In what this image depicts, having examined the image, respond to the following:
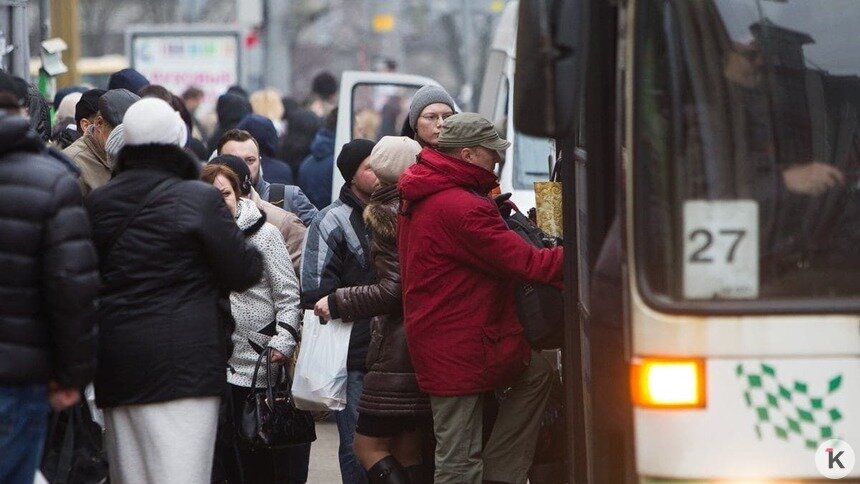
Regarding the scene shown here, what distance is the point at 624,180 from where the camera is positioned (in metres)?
5.04

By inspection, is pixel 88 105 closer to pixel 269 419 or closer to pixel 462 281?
pixel 269 419

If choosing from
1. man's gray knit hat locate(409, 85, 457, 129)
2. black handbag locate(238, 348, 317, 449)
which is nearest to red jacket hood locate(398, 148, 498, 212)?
black handbag locate(238, 348, 317, 449)

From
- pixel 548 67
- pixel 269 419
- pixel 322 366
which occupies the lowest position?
pixel 269 419

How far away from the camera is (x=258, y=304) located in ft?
24.2

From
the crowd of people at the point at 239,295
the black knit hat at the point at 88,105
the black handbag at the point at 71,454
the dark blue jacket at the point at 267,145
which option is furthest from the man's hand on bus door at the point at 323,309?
the dark blue jacket at the point at 267,145

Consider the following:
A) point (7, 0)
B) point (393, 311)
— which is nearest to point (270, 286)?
point (393, 311)

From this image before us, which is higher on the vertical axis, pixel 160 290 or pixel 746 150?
pixel 746 150

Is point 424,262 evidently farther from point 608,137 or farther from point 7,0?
point 7,0

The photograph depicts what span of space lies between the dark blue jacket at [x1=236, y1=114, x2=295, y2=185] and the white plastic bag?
4.15 meters

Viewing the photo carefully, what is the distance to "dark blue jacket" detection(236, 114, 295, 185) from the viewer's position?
11609mm

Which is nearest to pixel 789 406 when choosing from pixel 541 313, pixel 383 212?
pixel 541 313

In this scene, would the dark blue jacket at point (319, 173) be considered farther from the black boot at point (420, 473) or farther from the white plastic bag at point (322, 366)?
the black boot at point (420, 473)

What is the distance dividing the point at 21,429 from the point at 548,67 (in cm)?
192

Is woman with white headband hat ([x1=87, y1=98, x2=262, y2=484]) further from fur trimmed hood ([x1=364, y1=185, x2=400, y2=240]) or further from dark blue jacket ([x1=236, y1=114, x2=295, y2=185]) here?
dark blue jacket ([x1=236, y1=114, x2=295, y2=185])
